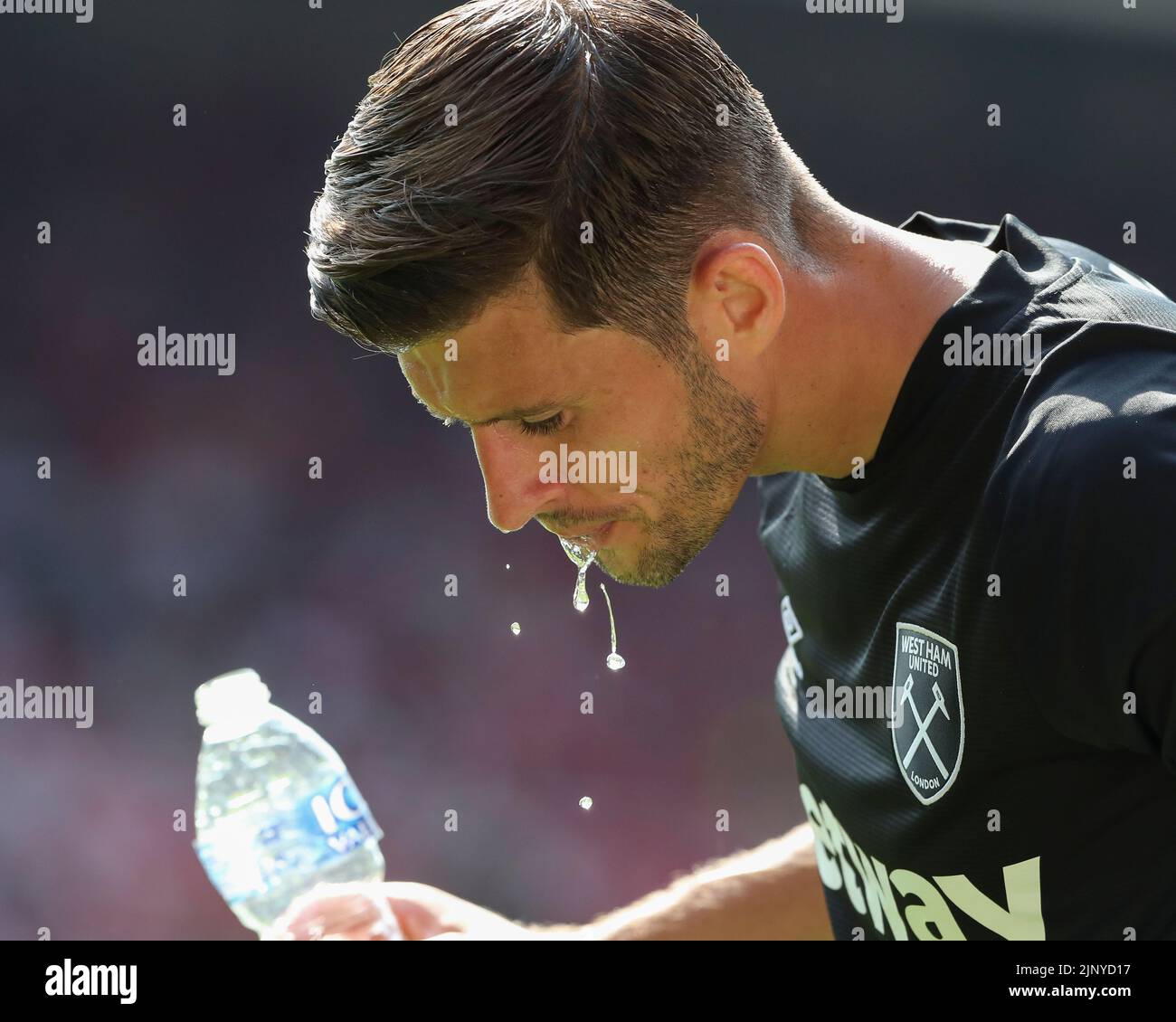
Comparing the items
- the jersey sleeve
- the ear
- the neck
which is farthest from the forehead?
the jersey sleeve

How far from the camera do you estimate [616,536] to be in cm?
152

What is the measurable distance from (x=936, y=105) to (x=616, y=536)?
3318mm

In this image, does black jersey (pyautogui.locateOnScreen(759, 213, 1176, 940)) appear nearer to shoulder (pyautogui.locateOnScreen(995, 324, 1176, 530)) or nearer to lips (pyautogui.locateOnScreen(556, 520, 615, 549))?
shoulder (pyautogui.locateOnScreen(995, 324, 1176, 530))

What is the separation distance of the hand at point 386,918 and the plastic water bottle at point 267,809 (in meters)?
0.34

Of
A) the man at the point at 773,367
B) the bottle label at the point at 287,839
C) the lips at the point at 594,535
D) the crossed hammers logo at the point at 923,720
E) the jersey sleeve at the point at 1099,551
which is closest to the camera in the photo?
the jersey sleeve at the point at 1099,551

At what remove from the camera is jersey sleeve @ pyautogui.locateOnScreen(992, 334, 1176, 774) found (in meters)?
1.03

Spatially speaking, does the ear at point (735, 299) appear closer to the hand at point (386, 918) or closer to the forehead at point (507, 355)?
the forehead at point (507, 355)

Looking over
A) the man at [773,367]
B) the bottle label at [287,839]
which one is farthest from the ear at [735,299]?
the bottle label at [287,839]

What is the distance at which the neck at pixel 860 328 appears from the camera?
1.40m

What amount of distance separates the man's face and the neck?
7 centimetres
